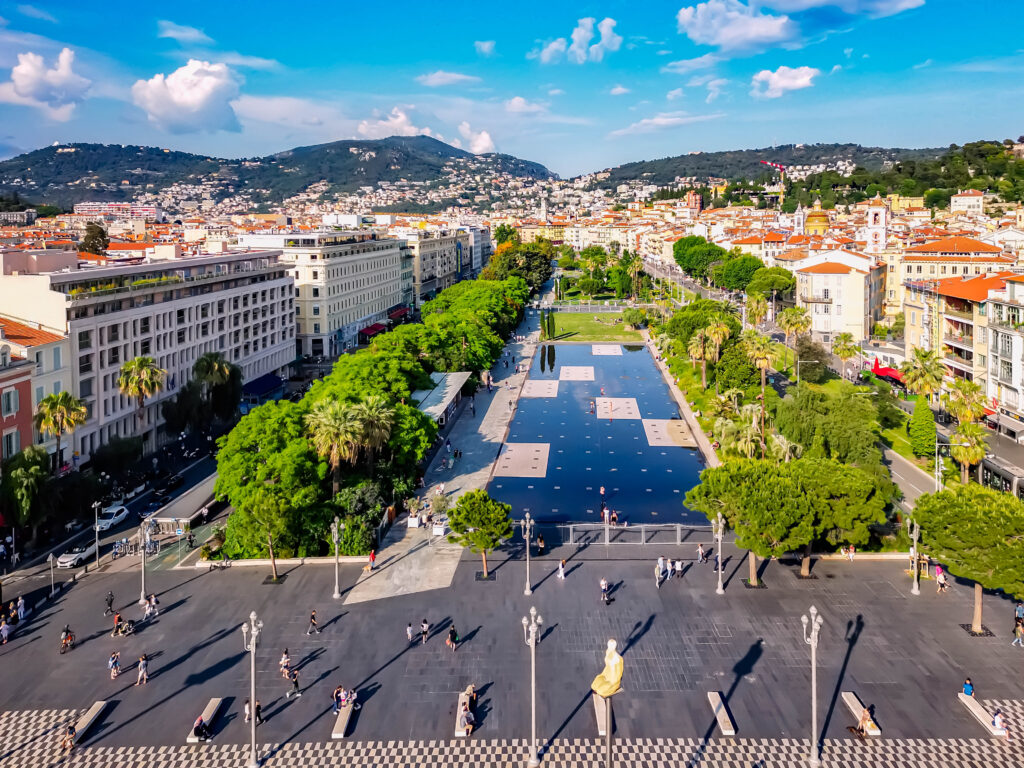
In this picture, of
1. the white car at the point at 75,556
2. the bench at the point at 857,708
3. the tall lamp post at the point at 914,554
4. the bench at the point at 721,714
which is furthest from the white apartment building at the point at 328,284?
the bench at the point at 857,708

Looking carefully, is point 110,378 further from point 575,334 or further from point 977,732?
point 575,334

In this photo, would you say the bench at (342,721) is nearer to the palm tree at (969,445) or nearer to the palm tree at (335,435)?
the palm tree at (335,435)

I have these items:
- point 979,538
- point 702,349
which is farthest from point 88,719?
point 702,349

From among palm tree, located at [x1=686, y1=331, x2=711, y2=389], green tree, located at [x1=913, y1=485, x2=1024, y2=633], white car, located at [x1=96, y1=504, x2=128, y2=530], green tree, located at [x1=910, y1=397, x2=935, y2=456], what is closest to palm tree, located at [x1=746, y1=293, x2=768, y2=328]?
palm tree, located at [x1=686, y1=331, x2=711, y2=389]

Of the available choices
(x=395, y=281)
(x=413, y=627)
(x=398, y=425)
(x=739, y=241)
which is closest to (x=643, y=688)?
(x=413, y=627)

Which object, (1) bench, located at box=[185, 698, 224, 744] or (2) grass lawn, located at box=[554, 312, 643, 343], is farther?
(2) grass lawn, located at box=[554, 312, 643, 343]

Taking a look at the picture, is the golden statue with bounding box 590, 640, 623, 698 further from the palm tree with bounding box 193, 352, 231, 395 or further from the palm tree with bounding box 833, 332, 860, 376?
the palm tree with bounding box 833, 332, 860, 376
